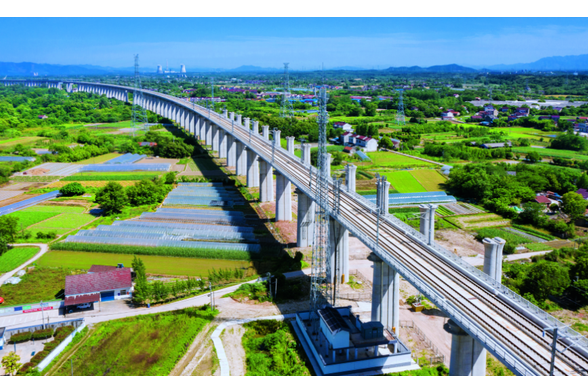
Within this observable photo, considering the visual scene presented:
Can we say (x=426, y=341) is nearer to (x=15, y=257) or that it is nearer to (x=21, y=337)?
(x=21, y=337)

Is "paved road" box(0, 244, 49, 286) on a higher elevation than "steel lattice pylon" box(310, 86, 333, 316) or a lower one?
lower

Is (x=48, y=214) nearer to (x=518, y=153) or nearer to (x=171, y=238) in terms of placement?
(x=171, y=238)

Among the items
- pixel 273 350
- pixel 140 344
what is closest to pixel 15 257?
pixel 140 344

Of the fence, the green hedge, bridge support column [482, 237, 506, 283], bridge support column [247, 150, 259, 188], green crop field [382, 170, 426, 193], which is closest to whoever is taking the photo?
bridge support column [482, 237, 506, 283]

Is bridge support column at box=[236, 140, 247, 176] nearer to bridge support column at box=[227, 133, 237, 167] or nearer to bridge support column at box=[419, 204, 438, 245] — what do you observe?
bridge support column at box=[227, 133, 237, 167]

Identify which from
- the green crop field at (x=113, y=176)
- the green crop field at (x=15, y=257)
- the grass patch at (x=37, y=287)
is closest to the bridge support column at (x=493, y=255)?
the grass patch at (x=37, y=287)

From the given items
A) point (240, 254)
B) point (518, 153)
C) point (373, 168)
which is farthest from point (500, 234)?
point (518, 153)

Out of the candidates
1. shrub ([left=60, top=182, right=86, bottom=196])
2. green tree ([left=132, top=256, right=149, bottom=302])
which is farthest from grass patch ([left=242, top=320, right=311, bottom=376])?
shrub ([left=60, top=182, right=86, bottom=196])
